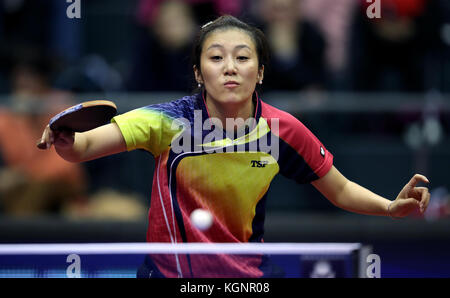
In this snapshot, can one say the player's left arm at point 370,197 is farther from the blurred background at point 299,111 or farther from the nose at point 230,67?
the blurred background at point 299,111

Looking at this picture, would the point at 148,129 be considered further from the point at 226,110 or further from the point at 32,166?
the point at 32,166

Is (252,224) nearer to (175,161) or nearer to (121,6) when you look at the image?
(175,161)

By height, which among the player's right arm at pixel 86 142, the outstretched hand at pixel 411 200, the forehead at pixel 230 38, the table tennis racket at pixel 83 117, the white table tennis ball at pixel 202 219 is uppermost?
the forehead at pixel 230 38

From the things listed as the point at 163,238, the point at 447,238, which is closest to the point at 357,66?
the point at 447,238

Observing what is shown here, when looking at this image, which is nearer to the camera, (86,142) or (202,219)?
(86,142)

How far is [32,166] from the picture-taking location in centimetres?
555

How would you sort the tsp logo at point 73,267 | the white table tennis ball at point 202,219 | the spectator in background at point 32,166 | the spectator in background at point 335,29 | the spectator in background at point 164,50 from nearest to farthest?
the tsp logo at point 73,267
the white table tennis ball at point 202,219
the spectator in background at point 164,50
the spectator in background at point 32,166
the spectator in background at point 335,29

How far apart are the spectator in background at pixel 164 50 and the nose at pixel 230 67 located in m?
2.39

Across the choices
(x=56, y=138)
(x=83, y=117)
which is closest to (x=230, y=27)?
(x=83, y=117)

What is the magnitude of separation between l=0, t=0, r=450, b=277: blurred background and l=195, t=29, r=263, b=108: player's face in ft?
7.35

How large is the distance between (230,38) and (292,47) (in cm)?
282


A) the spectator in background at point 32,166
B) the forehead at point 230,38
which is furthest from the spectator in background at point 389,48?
the forehead at point 230,38

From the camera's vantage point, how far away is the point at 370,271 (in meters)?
3.04

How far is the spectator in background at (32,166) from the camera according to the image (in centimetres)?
554
